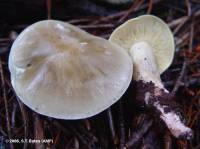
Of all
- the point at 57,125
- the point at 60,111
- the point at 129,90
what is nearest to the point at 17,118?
the point at 57,125

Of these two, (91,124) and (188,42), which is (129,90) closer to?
(91,124)

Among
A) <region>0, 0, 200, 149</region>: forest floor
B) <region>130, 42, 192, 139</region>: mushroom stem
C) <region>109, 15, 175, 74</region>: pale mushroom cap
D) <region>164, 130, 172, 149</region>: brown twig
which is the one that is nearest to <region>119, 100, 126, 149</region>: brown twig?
<region>0, 0, 200, 149</region>: forest floor

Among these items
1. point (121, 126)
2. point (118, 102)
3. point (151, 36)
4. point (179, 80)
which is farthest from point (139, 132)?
point (151, 36)

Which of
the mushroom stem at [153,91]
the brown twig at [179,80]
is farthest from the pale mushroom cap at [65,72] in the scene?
the brown twig at [179,80]

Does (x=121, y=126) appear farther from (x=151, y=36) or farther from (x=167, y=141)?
(x=151, y=36)

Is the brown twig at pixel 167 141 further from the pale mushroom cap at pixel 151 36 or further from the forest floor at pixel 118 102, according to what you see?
the pale mushroom cap at pixel 151 36

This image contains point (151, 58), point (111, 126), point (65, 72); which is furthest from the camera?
point (151, 58)

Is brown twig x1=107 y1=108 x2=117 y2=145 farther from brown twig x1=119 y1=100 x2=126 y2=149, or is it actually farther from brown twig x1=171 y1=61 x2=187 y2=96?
brown twig x1=171 y1=61 x2=187 y2=96
